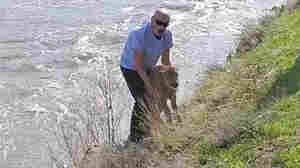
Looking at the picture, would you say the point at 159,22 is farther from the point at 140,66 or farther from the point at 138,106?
the point at 138,106

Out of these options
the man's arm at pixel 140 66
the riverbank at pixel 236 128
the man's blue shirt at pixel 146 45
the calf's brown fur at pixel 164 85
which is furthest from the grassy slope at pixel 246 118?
the man's blue shirt at pixel 146 45


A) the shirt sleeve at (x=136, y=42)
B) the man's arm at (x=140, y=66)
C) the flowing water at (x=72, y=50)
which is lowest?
the flowing water at (x=72, y=50)

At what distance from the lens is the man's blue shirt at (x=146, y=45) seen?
697 centimetres

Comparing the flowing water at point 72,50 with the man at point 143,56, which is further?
the flowing water at point 72,50

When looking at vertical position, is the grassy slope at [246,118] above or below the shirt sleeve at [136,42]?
below

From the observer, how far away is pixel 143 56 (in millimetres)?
7023

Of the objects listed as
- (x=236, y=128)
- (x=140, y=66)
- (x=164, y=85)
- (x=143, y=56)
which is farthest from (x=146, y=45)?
(x=236, y=128)

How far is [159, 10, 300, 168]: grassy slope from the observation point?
5939 mm

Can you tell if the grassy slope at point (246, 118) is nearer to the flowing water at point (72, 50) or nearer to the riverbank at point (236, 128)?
the riverbank at point (236, 128)

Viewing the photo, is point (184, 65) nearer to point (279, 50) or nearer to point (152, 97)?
point (279, 50)

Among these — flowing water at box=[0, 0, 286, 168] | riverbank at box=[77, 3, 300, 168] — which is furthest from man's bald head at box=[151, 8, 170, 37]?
flowing water at box=[0, 0, 286, 168]

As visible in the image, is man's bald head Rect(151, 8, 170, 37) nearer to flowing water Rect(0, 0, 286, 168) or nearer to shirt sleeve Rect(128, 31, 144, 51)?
shirt sleeve Rect(128, 31, 144, 51)

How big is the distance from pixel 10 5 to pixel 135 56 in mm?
12172

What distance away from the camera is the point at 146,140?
7.24 m
